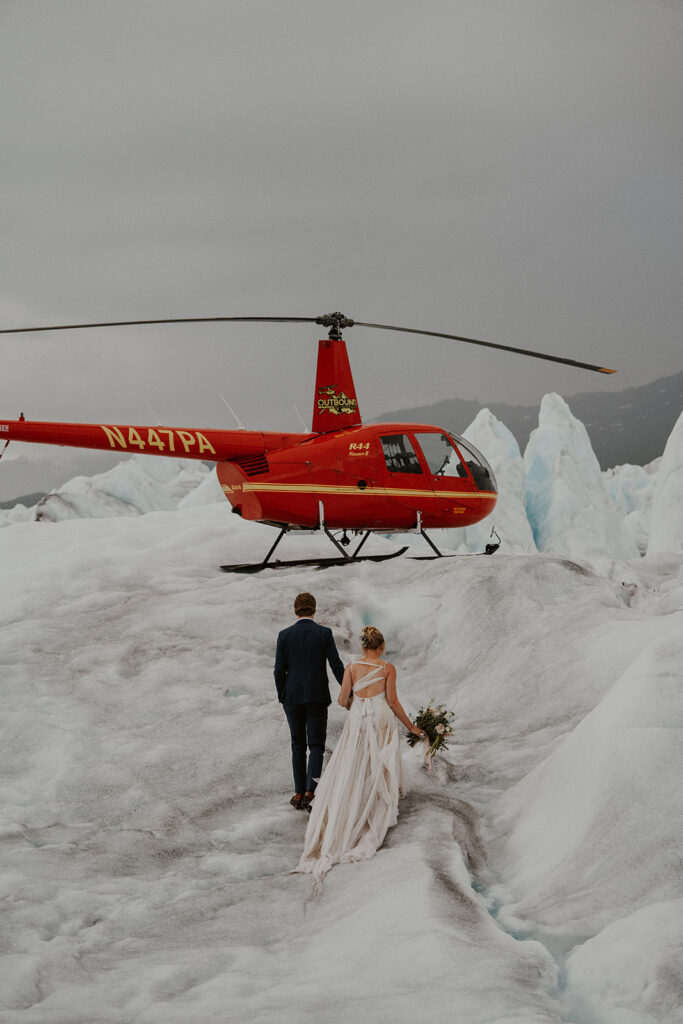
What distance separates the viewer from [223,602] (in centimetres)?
864

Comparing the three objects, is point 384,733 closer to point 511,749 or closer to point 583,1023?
point 511,749

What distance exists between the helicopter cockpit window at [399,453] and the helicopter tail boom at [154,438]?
1021 mm

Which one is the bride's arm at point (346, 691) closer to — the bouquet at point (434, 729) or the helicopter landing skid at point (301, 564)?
the bouquet at point (434, 729)

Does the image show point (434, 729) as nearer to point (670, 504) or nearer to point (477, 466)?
point (477, 466)

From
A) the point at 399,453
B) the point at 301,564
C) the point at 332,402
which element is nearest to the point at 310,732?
the point at 301,564

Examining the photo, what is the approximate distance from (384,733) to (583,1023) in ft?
6.91

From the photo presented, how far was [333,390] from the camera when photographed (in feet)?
34.1

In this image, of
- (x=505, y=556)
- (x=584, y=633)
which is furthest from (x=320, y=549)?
(x=584, y=633)

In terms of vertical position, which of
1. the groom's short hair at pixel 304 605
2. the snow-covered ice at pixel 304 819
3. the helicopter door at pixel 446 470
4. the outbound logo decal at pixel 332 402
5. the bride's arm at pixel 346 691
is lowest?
the snow-covered ice at pixel 304 819

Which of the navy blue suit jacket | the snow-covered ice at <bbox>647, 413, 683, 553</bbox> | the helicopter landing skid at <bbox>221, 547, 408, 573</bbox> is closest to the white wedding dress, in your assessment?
the navy blue suit jacket

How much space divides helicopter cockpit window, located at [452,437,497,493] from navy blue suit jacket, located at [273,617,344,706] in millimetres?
5646

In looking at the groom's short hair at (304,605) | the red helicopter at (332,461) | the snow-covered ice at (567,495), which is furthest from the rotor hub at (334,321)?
the snow-covered ice at (567,495)

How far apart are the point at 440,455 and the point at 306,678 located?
18.3 ft

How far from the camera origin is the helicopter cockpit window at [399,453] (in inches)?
399
